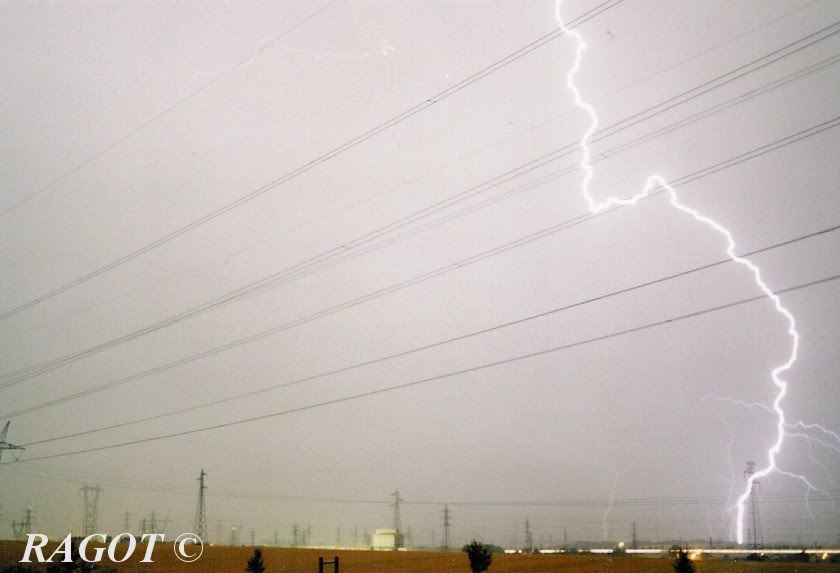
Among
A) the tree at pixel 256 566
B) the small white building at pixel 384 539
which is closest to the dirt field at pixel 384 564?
the tree at pixel 256 566

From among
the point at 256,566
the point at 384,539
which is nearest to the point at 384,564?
the point at 256,566

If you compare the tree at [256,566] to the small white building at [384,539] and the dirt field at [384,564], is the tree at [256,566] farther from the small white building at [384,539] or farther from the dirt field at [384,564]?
the small white building at [384,539]

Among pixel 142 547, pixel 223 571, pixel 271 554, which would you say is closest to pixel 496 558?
pixel 271 554

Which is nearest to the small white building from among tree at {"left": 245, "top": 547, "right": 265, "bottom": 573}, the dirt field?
the dirt field

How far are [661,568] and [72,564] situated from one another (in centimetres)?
3577

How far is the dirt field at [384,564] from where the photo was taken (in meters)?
44.1

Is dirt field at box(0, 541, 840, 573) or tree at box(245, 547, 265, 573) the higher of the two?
tree at box(245, 547, 265, 573)

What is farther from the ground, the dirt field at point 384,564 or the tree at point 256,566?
the tree at point 256,566

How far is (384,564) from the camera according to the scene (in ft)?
157

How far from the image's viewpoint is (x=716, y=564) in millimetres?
53906

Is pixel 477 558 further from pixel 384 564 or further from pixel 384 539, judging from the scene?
pixel 384 539

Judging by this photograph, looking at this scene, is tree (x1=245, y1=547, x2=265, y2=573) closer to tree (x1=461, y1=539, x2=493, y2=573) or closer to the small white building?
tree (x1=461, y1=539, x2=493, y2=573)

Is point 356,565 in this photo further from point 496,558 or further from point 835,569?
point 835,569

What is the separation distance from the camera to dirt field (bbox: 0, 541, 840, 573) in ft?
145
